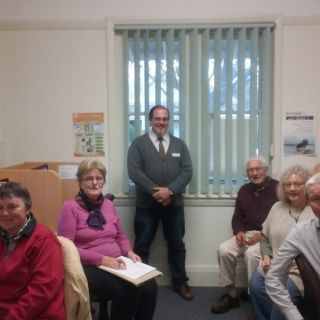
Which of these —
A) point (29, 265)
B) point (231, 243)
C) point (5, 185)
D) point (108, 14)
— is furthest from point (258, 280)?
point (108, 14)

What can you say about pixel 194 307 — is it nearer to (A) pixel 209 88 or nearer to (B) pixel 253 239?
(B) pixel 253 239

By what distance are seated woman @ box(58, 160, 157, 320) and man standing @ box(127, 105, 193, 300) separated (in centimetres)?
77

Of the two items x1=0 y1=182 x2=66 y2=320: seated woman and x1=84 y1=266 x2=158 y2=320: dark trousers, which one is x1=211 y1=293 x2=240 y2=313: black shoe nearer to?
x1=84 y1=266 x2=158 y2=320: dark trousers

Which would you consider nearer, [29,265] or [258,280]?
[29,265]

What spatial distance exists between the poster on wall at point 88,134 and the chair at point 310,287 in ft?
7.04

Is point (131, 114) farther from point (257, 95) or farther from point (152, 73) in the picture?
point (257, 95)

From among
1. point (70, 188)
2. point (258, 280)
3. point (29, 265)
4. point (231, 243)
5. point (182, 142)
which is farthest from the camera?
point (182, 142)

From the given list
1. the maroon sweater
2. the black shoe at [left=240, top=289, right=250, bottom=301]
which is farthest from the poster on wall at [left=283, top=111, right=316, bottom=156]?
the black shoe at [left=240, top=289, right=250, bottom=301]

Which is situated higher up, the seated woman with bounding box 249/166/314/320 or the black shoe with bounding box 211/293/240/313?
the seated woman with bounding box 249/166/314/320

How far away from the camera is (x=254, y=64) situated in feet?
10.8

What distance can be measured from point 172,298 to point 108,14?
2.43 m

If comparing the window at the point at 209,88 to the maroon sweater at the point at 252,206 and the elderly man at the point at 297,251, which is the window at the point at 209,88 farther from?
the elderly man at the point at 297,251

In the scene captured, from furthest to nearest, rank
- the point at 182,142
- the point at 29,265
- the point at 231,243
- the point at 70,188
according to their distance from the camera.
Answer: the point at 182,142
the point at 231,243
the point at 70,188
the point at 29,265

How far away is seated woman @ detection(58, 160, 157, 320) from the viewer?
2.13 metres
